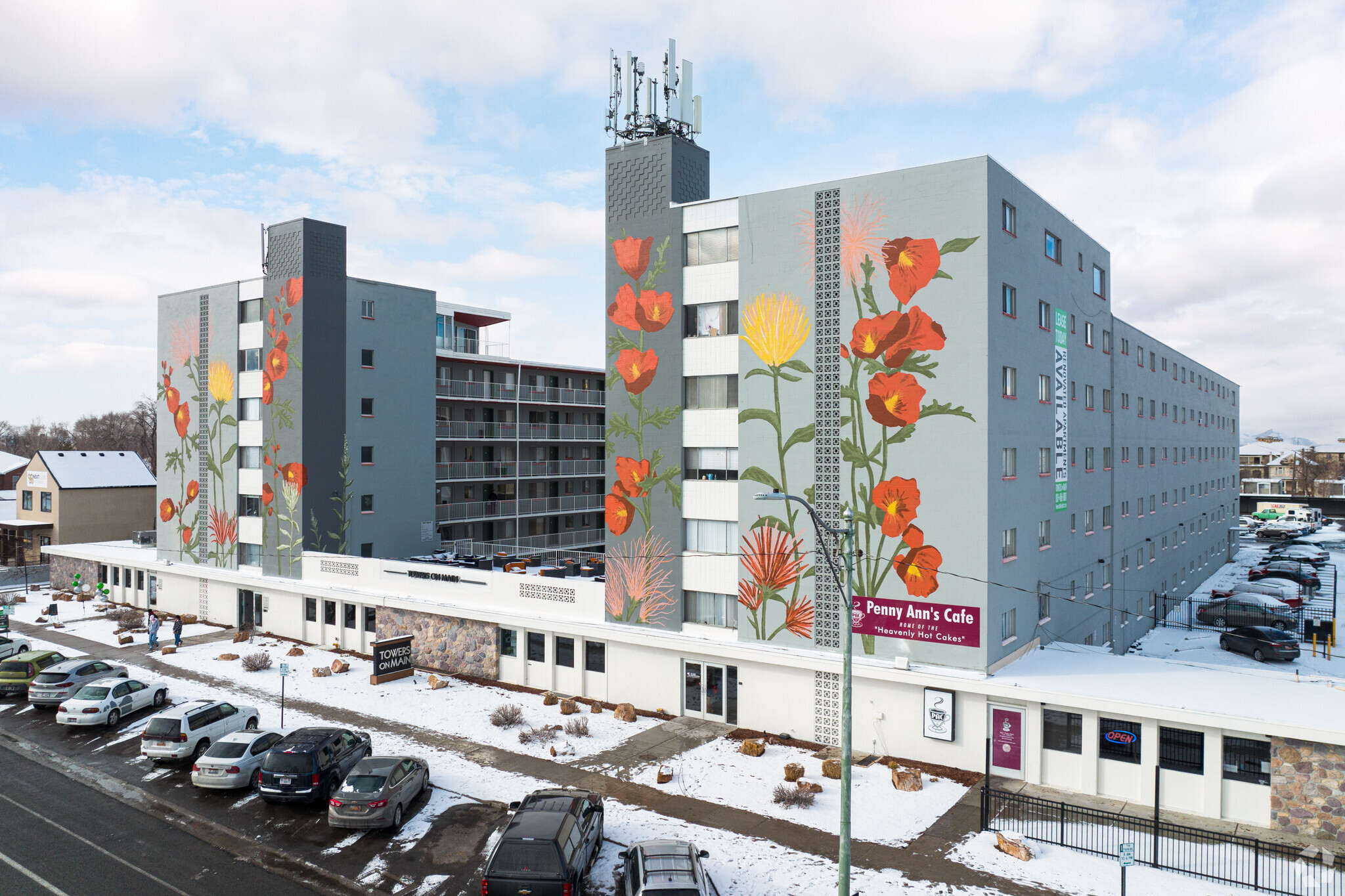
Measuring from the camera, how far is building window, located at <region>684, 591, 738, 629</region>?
102ft

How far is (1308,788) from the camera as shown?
2122 centimetres

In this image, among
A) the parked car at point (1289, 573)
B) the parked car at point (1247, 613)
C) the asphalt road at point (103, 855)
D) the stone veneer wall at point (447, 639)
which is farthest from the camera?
the parked car at point (1289, 573)

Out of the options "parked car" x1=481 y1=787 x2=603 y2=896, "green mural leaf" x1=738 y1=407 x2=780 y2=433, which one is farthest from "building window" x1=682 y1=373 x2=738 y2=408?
"parked car" x1=481 y1=787 x2=603 y2=896

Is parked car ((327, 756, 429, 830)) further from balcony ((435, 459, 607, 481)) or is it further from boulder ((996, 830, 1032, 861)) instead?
balcony ((435, 459, 607, 481))

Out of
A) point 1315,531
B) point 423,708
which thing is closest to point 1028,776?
point 423,708

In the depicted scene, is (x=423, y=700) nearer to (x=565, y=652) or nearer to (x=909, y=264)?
(x=565, y=652)

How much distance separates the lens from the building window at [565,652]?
34.5 meters

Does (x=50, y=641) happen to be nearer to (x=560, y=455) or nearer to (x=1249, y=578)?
(x=560, y=455)

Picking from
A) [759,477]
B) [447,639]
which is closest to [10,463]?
[447,639]

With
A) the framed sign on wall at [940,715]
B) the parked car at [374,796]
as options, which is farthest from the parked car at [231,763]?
the framed sign on wall at [940,715]

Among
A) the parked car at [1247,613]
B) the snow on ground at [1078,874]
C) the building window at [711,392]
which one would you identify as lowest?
the snow on ground at [1078,874]

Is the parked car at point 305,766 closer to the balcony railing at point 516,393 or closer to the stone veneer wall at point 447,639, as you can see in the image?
the stone veneer wall at point 447,639

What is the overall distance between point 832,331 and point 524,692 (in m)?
20.0

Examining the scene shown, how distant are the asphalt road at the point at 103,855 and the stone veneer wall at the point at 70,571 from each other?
40243 mm
